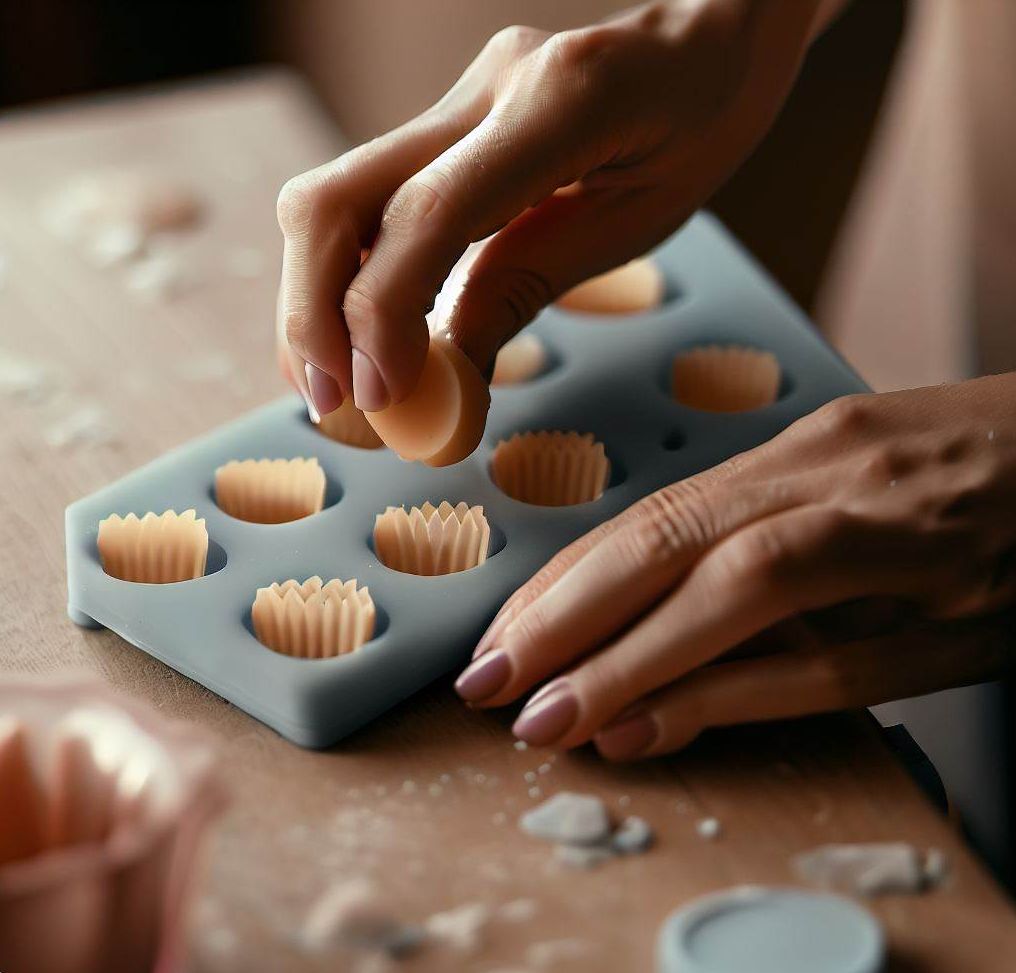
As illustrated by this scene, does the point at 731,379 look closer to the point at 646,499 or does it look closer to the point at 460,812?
the point at 646,499

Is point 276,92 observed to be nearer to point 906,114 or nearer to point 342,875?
point 906,114

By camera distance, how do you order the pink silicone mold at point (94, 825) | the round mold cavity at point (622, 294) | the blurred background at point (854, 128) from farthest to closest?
the blurred background at point (854, 128) < the round mold cavity at point (622, 294) < the pink silicone mold at point (94, 825)

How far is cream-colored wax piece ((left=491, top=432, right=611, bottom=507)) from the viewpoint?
84 cm

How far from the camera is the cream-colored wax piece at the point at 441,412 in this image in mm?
767

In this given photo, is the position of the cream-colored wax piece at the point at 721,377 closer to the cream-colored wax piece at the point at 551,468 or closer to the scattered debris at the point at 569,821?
the cream-colored wax piece at the point at 551,468

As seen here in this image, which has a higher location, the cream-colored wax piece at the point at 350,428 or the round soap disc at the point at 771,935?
the cream-colored wax piece at the point at 350,428

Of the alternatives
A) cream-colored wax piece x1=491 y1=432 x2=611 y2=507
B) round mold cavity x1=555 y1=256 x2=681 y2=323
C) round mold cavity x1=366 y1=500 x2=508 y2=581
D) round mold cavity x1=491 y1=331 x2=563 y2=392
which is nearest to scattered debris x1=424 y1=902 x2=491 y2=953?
round mold cavity x1=366 y1=500 x2=508 y2=581

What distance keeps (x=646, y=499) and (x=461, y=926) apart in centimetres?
24

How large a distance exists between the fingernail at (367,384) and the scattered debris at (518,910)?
0.98 ft

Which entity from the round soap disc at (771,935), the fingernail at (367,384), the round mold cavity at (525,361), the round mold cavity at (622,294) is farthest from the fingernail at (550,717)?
the round mold cavity at (622,294)

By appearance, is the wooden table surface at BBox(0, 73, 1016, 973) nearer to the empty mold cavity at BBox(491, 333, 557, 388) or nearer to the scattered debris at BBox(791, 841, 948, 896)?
the scattered debris at BBox(791, 841, 948, 896)

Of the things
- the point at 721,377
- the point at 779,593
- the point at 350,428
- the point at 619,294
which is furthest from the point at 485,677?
the point at 619,294

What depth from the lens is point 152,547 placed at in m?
0.76

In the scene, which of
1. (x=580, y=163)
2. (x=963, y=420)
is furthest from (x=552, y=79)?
(x=963, y=420)
